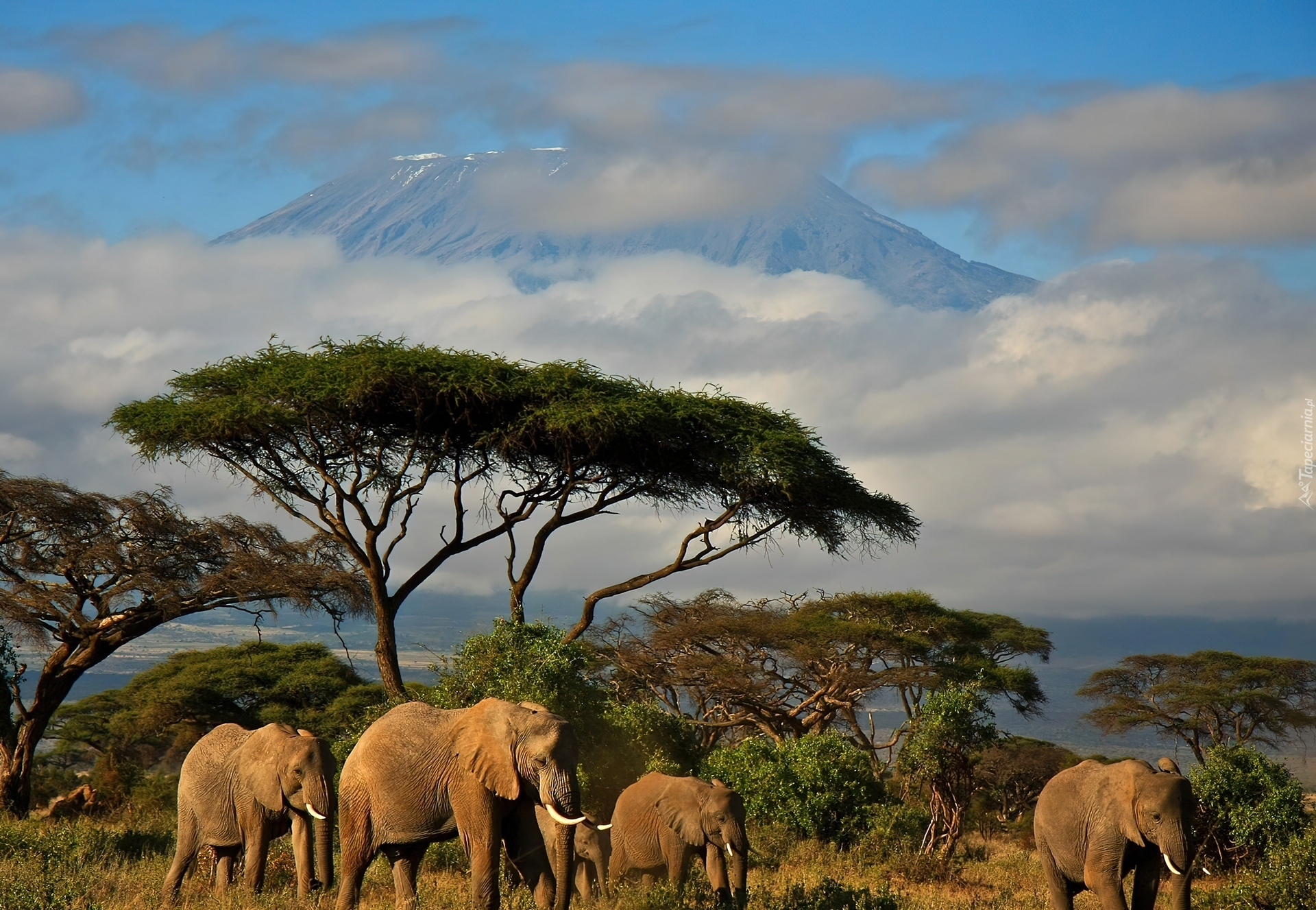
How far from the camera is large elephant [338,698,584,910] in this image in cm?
1159

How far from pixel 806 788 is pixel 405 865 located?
1141 cm

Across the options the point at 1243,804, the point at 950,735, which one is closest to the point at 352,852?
the point at 950,735

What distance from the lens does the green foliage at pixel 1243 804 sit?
21297 millimetres

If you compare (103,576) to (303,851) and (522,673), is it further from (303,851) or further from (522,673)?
(303,851)

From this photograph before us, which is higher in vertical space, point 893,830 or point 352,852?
point 352,852

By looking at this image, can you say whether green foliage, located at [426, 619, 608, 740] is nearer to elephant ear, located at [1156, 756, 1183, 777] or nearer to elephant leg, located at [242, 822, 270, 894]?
elephant leg, located at [242, 822, 270, 894]

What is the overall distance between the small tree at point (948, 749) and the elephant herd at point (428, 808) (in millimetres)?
7423

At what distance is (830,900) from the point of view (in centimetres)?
1334

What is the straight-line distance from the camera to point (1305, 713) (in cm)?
4328

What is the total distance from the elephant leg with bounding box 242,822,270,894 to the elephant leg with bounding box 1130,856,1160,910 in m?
9.14

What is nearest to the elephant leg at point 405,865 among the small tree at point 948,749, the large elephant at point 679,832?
the large elephant at point 679,832

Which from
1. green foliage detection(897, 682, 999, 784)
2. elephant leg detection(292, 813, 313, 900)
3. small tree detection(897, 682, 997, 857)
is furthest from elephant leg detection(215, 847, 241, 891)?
green foliage detection(897, 682, 999, 784)

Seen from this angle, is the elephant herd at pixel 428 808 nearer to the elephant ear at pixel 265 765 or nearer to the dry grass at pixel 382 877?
the elephant ear at pixel 265 765

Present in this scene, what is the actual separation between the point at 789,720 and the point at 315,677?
42.9 feet
